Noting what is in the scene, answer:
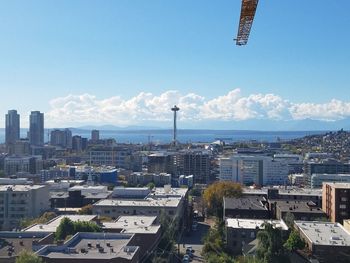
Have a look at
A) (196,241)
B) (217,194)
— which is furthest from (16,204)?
(217,194)

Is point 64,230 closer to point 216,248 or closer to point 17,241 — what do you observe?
point 17,241

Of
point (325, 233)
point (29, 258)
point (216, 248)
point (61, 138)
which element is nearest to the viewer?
point (29, 258)

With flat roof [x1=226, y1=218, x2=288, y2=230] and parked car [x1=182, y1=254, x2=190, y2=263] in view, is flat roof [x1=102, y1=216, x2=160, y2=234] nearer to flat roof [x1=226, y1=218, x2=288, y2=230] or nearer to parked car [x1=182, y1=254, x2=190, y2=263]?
parked car [x1=182, y1=254, x2=190, y2=263]

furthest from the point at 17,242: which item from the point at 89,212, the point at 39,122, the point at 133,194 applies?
the point at 39,122

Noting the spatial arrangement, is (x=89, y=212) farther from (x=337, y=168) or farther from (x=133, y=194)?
(x=337, y=168)

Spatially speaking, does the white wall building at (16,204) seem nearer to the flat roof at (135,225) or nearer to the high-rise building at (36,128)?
the flat roof at (135,225)

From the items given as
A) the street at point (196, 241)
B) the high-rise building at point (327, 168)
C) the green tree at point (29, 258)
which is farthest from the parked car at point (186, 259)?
the high-rise building at point (327, 168)
